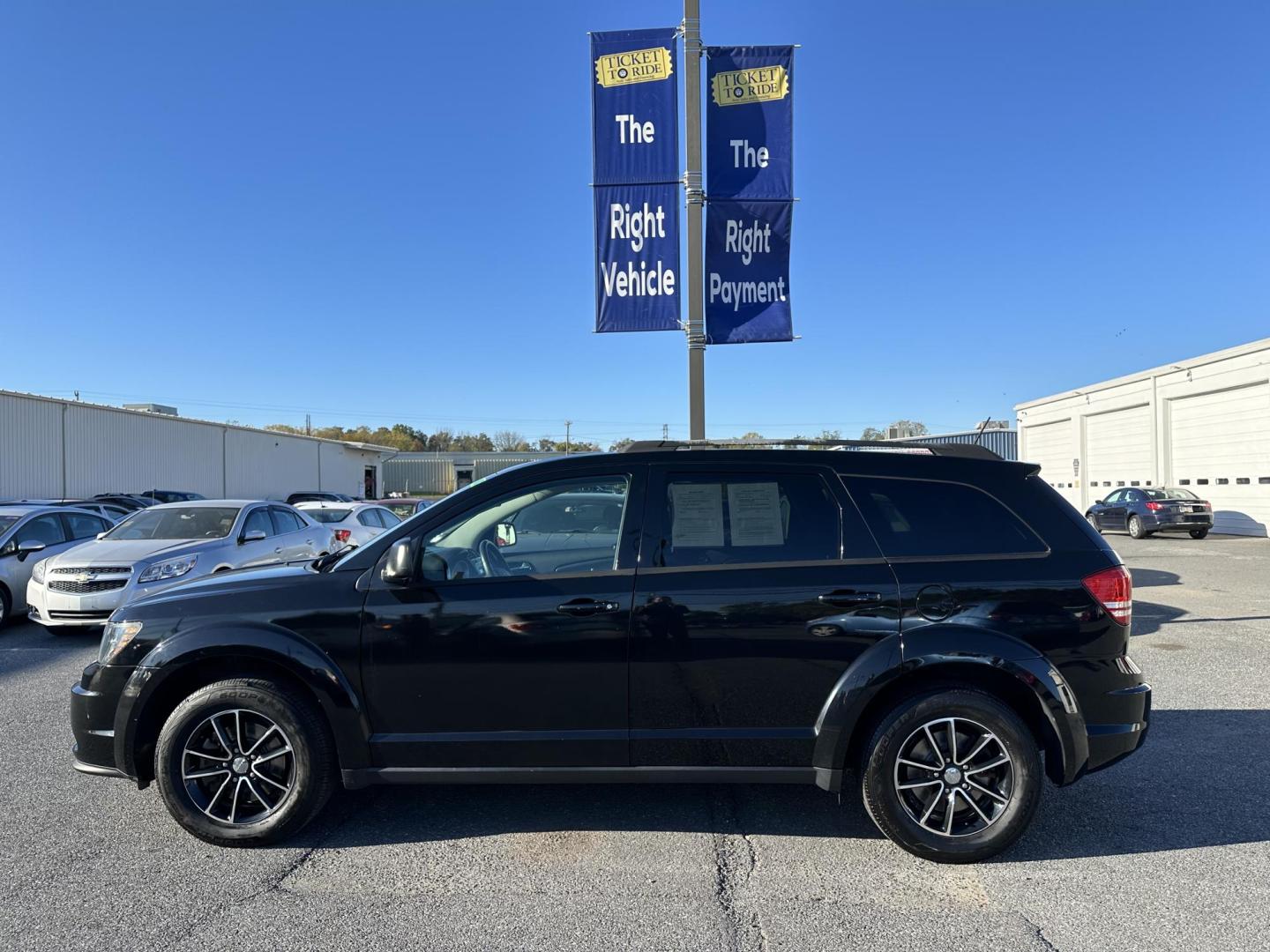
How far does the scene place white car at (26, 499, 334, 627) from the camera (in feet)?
28.1

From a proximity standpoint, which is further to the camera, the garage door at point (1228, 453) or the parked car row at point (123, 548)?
the garage door at point (1228, 453)

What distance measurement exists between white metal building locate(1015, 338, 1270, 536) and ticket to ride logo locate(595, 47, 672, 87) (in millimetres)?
20745

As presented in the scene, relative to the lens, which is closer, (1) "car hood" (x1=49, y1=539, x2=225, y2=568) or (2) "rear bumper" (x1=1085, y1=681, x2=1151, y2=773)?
(2) "rear bumper" (x1=1085, y1=681, x2=1151, y2=773)

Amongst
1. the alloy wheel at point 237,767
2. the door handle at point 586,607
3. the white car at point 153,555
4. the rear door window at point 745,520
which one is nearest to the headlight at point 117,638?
the alloy wheel at point 237,767

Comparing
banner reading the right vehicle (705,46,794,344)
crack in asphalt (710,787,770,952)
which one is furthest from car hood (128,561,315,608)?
banner reading the right vehicle (705,46,794,344)

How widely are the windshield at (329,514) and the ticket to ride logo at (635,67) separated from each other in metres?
9.75

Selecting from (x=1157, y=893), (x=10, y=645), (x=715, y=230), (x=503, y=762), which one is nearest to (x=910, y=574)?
(x=1157, y=893)

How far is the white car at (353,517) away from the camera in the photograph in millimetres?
13492

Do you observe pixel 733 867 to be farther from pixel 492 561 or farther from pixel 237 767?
pixel 237 767

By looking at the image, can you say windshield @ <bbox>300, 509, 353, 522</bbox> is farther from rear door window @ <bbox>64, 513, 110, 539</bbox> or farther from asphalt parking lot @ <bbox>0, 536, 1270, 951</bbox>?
asphalt parking lot @ <bbox>0, 536, 1270, 951</bbox>

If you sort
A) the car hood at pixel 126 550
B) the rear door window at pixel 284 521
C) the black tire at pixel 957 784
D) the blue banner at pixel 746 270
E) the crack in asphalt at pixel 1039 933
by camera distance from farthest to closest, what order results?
1. the rear door window at pixel 284 521
2. the car hood at pixel 126 550
3. the blue banner at pixel 746 270
4. the black tire at pixel 957 784
5. the crack in asphalt at pixel 1039 933

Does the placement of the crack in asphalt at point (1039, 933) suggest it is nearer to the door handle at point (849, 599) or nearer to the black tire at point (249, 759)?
the door handle at point (849, 599)

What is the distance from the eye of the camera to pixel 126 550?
360 inches

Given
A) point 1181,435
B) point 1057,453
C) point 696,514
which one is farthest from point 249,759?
point 1057,453
